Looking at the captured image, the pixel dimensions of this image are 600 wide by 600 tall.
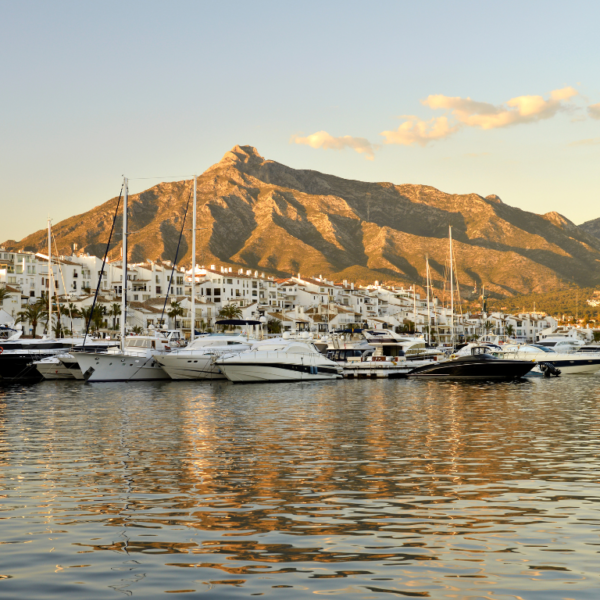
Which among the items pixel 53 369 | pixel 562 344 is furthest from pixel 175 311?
pixel 562 344

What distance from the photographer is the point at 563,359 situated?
71188mm

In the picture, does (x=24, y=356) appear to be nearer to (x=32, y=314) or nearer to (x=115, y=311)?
(x=32, y=314)

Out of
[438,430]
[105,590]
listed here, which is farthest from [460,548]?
[438,430]

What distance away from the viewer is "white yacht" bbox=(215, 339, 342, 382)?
57500 mm

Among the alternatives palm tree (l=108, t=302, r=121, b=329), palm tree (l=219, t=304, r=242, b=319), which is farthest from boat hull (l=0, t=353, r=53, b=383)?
palm tree (l=219, t=304, r=242, b=319)

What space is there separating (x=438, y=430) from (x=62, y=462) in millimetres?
13364

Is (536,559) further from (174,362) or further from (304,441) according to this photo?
(174,362)

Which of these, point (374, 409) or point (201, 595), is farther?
point (374, 409)

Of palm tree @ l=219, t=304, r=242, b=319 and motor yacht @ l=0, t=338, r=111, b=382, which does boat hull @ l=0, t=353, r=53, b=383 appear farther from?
palm tree @ l=219, t=304, r=242, b=319

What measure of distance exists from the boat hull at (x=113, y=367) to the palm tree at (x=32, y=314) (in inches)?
2263

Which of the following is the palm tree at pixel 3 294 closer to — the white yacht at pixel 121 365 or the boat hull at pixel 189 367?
the white yacht at pixel 121 365

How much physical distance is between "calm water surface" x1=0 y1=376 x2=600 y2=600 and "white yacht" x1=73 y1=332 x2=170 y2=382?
92.9 ft

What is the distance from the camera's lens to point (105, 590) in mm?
9711

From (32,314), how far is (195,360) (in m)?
63.0
